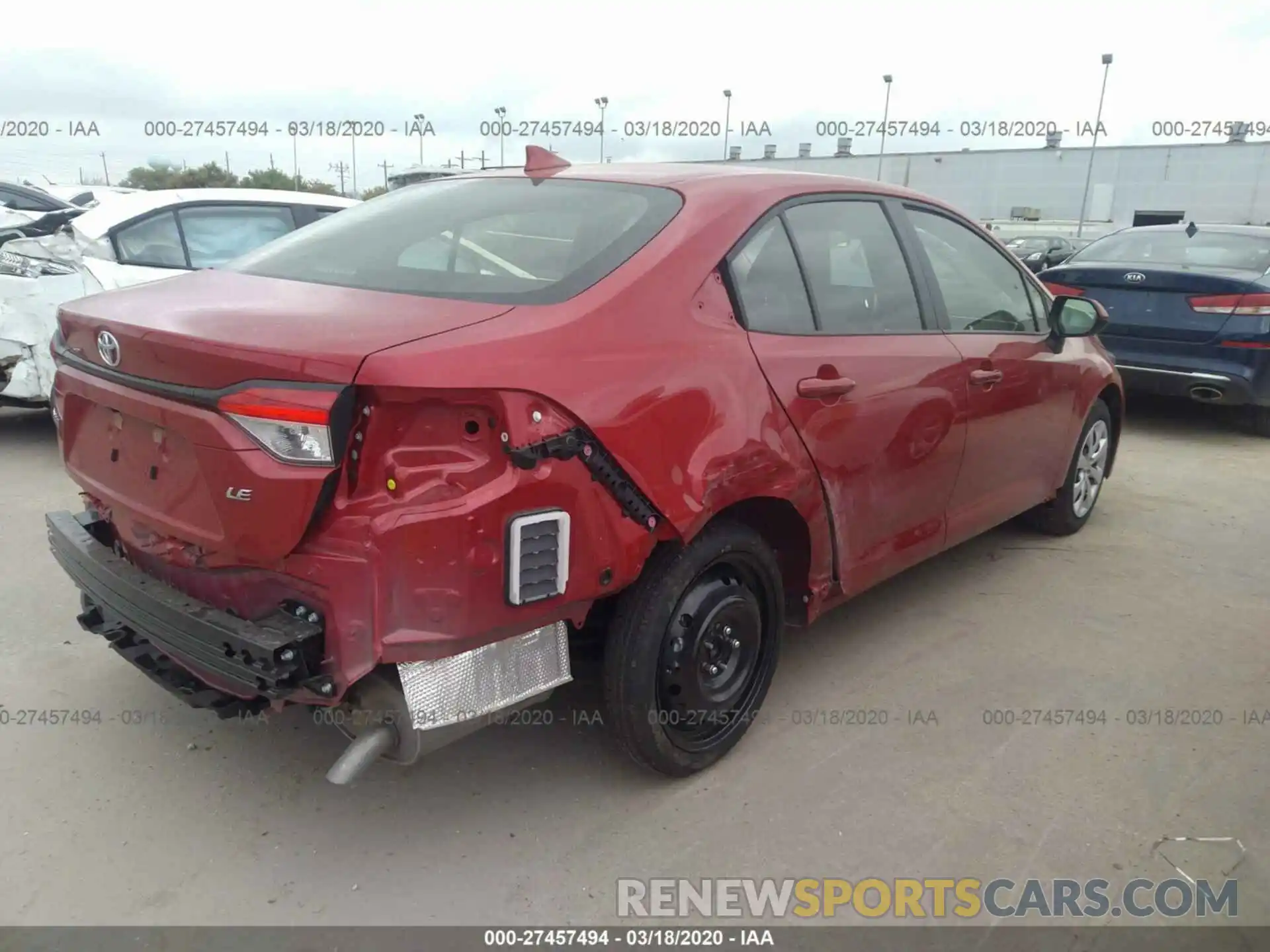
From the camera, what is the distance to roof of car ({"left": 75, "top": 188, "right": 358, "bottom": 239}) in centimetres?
584

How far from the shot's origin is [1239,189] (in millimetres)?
38000

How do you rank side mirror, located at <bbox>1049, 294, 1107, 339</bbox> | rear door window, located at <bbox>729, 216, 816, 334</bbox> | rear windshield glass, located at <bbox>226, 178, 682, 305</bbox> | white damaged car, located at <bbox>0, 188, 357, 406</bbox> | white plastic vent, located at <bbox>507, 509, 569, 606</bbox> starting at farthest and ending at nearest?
white damaged car, located at <bbox>0, 188, 357, 406</bbox> < side mirror, located at <bbox>1049, 294, 1107, 339</bbox> < rear door window, located at <bbox>729, 216, 816, 334</bbox> < rear windshield glass, located at <bbox>226, 178, 682, 305</bbox> < white plastic vent, located at <bbox>507, 509, 569, 606</bbox>

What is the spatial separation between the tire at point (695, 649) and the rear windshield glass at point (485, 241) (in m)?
0.80

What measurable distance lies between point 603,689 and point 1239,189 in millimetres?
44605

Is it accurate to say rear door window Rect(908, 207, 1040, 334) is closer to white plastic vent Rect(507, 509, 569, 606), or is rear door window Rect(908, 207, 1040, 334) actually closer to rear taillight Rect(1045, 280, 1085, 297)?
white plastic vent Rect(507, 509, 569, 606)

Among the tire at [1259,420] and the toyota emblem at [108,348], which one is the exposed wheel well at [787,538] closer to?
the toyota emblem at [108,348]

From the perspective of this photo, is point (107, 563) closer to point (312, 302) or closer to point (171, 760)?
point (171, 760)

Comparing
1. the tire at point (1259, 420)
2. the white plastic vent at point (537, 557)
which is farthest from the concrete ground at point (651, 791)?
the tire at point (1259, 420)

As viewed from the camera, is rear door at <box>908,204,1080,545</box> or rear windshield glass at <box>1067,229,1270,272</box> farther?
rear windshield glass at <box>1067,229,1270,272</box>

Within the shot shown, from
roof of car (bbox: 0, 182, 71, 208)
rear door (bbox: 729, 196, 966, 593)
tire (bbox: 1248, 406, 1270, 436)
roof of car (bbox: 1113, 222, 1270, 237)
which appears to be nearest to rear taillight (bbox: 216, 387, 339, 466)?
rear door (bbox: 729, 196, 966, 593)

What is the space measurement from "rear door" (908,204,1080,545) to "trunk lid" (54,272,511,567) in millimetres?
2029

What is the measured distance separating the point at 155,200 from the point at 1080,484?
579 centimetres

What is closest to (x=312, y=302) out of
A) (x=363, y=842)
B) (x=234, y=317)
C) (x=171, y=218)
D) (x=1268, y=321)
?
(x=234, y=317)

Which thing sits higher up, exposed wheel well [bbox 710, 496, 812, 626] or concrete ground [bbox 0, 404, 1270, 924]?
exposed wheel well [bbox 710, 496, 812, 626]
